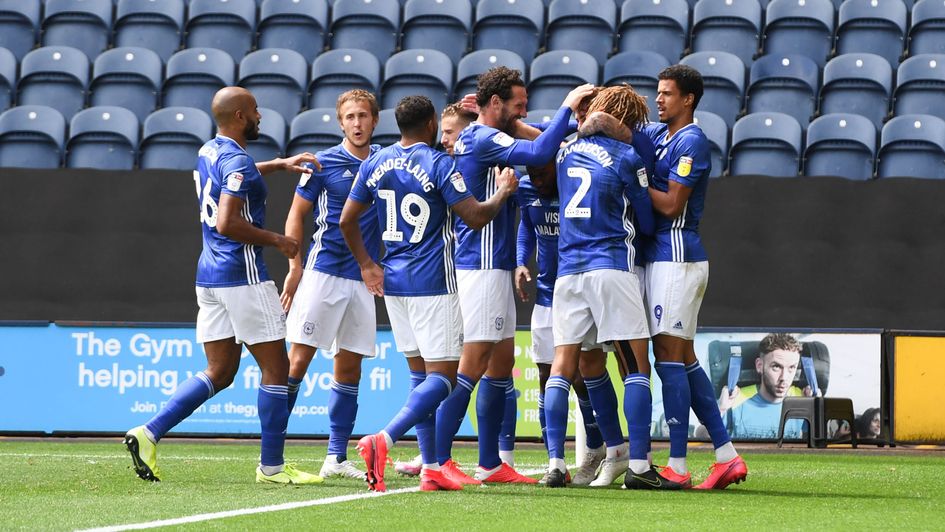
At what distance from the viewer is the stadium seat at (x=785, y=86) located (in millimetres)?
13461

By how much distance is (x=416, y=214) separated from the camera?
647cm

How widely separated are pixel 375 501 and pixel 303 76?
878 cm

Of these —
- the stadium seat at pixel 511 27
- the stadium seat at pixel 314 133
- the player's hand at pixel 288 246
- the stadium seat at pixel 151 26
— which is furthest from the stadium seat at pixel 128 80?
the player's hand at pixel 288 246

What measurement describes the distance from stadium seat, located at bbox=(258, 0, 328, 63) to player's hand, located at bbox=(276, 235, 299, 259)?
26.9 ft

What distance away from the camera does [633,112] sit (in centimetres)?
676

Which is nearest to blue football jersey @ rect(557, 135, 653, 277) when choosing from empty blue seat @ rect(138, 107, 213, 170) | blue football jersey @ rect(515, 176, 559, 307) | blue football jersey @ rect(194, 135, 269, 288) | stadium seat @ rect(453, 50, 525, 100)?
blue football jersey @ rect(515, 176, 559, 307)

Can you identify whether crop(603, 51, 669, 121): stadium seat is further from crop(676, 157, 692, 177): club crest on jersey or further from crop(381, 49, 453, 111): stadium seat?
crop(676, 157, 692, 177): club crest on jersey

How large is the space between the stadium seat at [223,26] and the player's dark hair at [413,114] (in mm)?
8695

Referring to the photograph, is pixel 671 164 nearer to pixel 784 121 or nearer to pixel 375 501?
pixel 375 501

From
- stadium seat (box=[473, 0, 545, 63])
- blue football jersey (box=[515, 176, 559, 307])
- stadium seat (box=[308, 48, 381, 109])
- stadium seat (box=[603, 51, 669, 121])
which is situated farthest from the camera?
stadium seat (box=[473, 0, 545, 63])

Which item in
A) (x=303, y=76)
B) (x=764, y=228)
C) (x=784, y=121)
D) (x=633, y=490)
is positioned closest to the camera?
(x=633, y=490)

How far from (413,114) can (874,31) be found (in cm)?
924

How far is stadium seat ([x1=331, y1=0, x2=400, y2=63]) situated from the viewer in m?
14.7

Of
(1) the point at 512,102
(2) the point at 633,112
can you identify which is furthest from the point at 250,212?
(2) the point at 633,112
